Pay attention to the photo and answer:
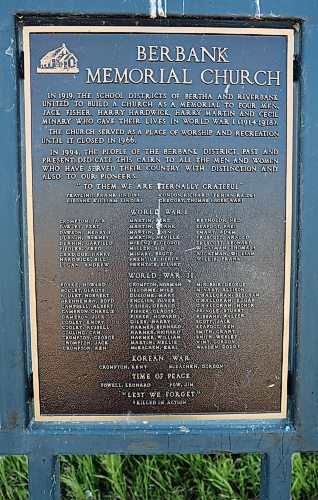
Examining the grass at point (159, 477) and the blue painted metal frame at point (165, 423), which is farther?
the grass at point (159, 477)

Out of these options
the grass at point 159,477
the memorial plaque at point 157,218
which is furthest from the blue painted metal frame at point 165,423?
the grass at point 159,477

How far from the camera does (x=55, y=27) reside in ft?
10.1

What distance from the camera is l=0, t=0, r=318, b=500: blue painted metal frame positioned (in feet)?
10.1

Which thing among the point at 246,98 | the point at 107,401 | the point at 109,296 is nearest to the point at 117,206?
the point at 109,296

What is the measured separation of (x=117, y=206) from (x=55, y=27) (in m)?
1.08

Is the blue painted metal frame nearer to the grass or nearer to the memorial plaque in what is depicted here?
the memorial plaque

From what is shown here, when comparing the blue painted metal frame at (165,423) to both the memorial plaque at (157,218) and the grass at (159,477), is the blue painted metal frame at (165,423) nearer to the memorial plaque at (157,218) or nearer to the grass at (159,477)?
the memorial plaque at (157,218)

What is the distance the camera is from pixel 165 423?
3.26 m

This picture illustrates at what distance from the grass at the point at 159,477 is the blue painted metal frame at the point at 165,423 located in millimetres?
756

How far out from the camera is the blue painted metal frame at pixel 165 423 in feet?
10.1

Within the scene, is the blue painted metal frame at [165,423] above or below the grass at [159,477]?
above

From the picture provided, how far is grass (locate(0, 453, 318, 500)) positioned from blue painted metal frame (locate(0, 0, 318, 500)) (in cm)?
76

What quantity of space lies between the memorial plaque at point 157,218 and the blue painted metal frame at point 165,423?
80mm

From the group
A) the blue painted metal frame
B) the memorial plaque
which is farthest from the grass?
the memorial plaque
